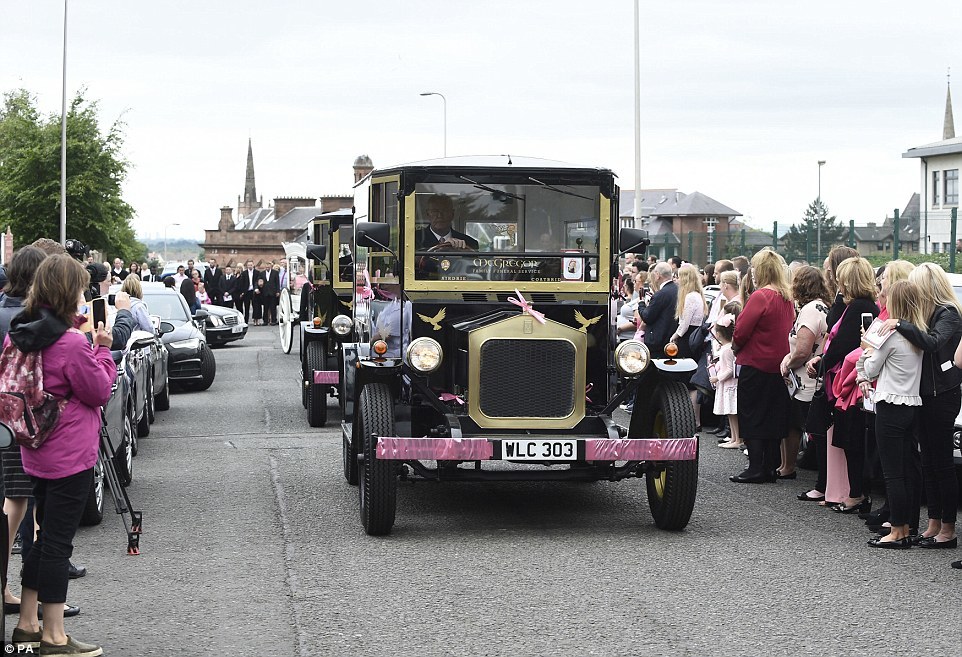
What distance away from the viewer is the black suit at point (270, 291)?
38.4 metres

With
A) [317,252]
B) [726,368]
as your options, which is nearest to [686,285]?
[726,368]

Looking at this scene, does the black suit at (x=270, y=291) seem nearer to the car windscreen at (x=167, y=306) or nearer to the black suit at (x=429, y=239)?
the car windscreen at (x=167, y=306)

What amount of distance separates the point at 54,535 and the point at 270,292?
33463mm

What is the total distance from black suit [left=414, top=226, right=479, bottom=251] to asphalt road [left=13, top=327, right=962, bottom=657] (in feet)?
6.28

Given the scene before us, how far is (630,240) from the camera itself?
959 cm

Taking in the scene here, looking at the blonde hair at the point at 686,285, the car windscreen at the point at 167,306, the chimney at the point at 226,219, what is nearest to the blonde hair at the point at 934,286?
the blonde hair at the point at 686,285

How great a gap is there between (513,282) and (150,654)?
4319 mm

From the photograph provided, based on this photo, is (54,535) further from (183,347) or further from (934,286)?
(183,347)

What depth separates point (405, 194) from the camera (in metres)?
9.29

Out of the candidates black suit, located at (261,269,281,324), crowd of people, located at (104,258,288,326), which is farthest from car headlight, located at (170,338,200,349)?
black suit, located at (261,269,281,324)

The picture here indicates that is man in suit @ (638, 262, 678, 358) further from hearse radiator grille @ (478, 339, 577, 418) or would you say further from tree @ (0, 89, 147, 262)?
tree @ (0, 89, 147, 262)

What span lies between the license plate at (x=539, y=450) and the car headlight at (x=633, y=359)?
0.72 m

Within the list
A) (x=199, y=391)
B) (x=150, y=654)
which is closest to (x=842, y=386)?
(x=150, y=654)

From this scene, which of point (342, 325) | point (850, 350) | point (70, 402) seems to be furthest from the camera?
point (342, 325)
